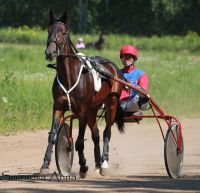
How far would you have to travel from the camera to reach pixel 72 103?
423 inches

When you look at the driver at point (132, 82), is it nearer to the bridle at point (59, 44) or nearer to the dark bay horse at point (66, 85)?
the dark bay horse at point (66, 85)

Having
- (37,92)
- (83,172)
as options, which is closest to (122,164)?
(83,172)

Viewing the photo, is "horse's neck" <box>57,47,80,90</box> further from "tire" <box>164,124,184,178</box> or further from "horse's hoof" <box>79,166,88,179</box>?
"tire" <box>164,124,184,178</box>

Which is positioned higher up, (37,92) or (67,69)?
(67,69)

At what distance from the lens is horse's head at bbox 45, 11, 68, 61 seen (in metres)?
10.5

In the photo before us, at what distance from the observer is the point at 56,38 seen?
420 inches

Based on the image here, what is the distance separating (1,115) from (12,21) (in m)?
78.7

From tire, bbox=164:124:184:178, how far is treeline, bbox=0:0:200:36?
76647 mm

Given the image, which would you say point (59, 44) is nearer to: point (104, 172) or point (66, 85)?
point (66, 85)

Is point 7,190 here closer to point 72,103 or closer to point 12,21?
point 72,103

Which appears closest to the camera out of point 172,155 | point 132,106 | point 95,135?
point 172,155

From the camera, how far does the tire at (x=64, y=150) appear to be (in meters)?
10.8

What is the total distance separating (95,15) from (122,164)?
81938 mm

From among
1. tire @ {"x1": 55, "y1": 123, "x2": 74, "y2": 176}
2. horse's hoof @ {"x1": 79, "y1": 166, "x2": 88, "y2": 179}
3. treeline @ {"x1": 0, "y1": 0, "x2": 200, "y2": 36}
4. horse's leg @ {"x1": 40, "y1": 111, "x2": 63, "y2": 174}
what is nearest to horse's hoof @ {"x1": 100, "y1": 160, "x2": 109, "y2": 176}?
horse's hoof @ {"x1": 79, "y1": 166, "x2": 88, "y2": 179}
